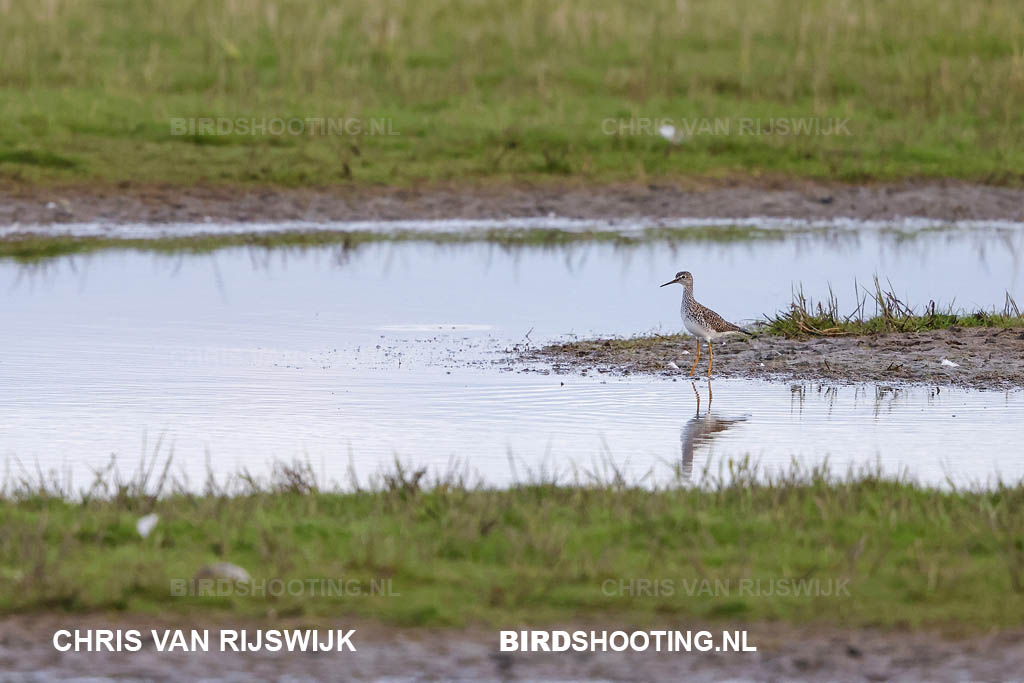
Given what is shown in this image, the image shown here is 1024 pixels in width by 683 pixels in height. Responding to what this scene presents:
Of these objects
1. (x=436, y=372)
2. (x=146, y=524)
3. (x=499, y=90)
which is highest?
(x=499, y=90)

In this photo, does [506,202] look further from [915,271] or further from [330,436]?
[330,436]

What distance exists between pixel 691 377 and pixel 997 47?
1608 cm

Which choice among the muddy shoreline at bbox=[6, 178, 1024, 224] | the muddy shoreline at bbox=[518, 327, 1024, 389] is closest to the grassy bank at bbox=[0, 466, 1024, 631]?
the muddy shoreline at bbox=[518, 327, 1024, 389]

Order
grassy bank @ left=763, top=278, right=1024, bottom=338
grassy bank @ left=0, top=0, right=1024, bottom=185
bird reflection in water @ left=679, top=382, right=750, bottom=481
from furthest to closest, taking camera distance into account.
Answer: grassy bank @ left=0, top=0, right=1024, bottom=185, grassy bank @ left=763, top=278, right=1024, bottom=338, bird reflection in water @ left=679, top=382, right=750, bottom=481

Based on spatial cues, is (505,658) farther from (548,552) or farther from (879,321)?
(879,321)

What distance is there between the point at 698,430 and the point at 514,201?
10.7 metres

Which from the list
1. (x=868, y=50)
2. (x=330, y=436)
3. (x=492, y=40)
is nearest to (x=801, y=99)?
(x=868, y=50)

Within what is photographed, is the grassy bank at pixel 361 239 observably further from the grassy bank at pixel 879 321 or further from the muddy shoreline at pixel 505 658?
the muddy shoreline at pixel 505 658

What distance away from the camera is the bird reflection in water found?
942cm

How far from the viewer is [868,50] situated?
85.7ft

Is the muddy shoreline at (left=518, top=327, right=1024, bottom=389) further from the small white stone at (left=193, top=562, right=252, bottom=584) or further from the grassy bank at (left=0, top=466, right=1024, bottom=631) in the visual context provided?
the small white stone at (left=193, top=562, right=252, bottom=584)

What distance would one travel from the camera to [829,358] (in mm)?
12414

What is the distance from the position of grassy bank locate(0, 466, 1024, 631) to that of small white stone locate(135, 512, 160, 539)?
0.10 feet

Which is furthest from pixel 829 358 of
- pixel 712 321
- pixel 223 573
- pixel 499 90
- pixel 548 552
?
pixel 499 90
